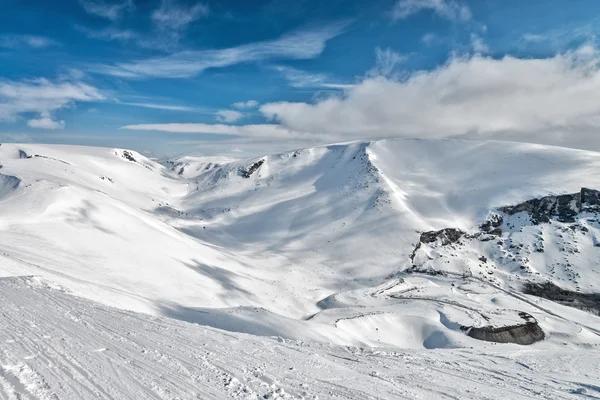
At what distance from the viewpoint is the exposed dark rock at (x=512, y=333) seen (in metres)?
31.2

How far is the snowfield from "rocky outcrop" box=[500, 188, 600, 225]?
1912mm

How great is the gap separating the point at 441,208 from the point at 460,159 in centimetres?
3770

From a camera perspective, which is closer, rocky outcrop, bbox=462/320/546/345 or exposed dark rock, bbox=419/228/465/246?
rocky outcrop, bbox=462/320/546/345

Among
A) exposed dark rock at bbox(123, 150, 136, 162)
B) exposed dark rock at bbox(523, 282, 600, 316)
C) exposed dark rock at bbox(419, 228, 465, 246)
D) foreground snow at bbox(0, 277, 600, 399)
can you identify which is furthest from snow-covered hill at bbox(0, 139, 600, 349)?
exposed dark rock at bbox(123, 150, 136, 162)

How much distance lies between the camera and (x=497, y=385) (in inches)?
431

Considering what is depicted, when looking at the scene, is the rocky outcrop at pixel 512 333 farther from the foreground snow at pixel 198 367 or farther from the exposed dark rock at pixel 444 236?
the exposed dark rock at pixel 444 236

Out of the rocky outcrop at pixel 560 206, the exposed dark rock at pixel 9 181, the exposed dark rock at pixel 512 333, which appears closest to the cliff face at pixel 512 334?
the exposed dark rock at pixel 512 333

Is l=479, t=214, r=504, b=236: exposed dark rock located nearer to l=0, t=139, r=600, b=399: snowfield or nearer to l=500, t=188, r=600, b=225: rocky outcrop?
l=0, t=139, r=600, b=399: snowfield

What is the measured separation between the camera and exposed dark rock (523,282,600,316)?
54303 millimetres

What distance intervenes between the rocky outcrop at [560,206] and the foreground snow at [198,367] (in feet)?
253

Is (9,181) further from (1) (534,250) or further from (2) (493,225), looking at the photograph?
(1) (534,250)

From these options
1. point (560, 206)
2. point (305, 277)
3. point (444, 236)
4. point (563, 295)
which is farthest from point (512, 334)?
point (560, 206)

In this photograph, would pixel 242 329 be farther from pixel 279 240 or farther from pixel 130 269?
pixel 279 240

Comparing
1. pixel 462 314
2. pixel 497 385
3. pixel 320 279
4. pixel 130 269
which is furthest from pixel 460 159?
pixel 497 385
